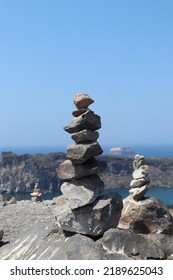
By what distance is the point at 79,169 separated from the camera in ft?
46.7

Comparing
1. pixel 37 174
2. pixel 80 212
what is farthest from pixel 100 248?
pixel 37 174

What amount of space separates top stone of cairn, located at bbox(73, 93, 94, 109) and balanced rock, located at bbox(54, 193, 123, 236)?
2822 mm

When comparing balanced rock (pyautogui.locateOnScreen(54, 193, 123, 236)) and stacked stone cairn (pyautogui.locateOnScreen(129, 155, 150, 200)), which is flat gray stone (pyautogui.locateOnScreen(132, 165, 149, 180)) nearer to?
stacked stone cairn (pyautogui.locateOnScreen(129, 155, 150, 200))

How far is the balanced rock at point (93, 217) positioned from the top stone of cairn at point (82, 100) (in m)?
2.82

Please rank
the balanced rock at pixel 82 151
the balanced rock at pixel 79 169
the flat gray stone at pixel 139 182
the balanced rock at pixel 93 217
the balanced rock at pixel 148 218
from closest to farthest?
the balanced rock at pixel 93 217 < the balanced rock at pixel 82 151 < the balanced rock at pixel 79 169 < the balanced rock at pixel 148 218 < the flat gray stone at pixel 139 182

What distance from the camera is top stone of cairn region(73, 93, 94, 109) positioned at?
14.4 m

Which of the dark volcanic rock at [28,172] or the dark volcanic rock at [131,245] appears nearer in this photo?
the dark volcanic rock at [131,245]

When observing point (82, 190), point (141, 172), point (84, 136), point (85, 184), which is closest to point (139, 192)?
point (141, 172)

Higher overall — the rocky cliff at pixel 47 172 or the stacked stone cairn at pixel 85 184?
the stacked stone cairn at pixel 85 184

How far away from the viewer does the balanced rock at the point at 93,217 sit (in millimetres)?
13977

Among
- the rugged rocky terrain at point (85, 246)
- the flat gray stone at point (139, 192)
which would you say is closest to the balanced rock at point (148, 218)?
the flat gray stone at point (139, 192)

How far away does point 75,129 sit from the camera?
14484 millimetres

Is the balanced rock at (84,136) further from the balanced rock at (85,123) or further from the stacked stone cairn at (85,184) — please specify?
the balanced rock at (85,123)
